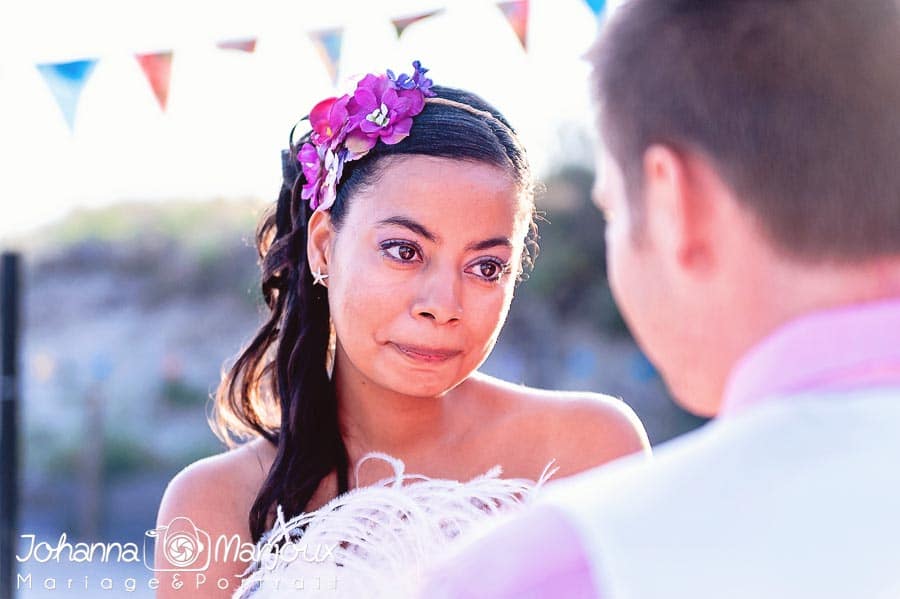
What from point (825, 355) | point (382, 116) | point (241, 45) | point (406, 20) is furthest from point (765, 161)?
point (241, 45)

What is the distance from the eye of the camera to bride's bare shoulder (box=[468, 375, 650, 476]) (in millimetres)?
2602

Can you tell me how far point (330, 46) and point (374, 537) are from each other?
7.33ft

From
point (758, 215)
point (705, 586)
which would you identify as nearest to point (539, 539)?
point (705, 586)

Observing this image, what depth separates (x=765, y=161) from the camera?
0.98 metres

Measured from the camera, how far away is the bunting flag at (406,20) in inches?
147

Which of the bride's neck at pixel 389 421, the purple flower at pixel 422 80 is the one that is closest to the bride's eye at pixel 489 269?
the bride's neck at pixel 389 421

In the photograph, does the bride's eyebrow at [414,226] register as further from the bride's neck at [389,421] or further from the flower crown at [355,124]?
the bride's neck at [389,421]

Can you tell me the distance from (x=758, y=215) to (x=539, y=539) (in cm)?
34

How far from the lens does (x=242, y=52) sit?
4.00m

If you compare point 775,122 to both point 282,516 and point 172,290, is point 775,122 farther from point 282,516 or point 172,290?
point 172,290

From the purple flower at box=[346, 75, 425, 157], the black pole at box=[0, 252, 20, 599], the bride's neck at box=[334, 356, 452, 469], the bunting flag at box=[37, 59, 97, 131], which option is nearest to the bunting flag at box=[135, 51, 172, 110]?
the bunting flag at box=[37, 59, 97, 131]

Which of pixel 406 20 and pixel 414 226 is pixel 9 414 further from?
pixel 414 226

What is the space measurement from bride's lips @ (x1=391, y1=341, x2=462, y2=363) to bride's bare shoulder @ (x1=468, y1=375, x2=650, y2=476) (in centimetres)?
34

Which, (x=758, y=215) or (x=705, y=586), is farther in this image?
(x=758, y=215)
